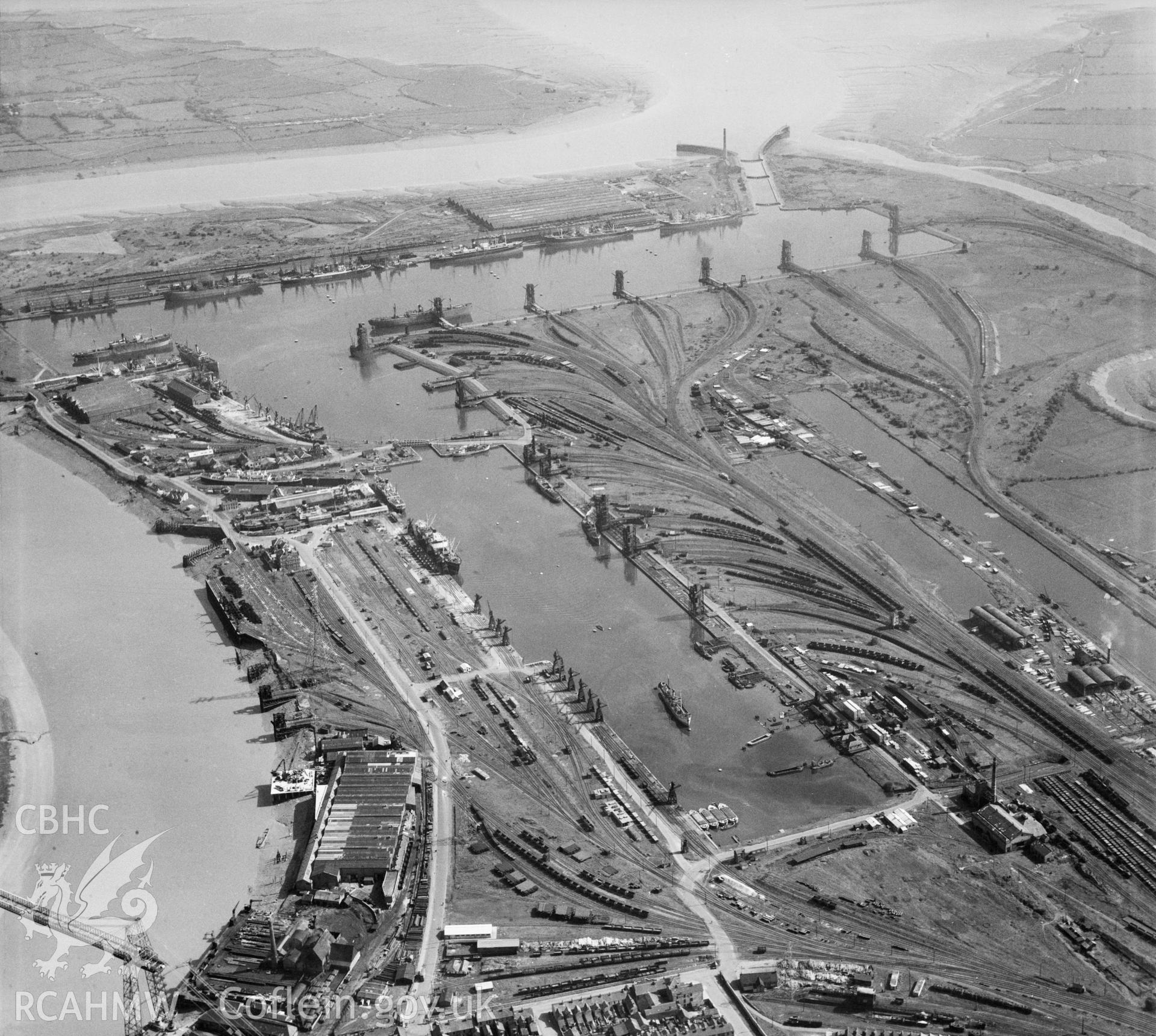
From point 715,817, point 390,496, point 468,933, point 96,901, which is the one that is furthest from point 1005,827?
point 390,496

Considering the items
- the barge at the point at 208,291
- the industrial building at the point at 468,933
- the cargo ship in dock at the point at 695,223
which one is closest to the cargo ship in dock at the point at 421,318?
the barge at the point at 208,291

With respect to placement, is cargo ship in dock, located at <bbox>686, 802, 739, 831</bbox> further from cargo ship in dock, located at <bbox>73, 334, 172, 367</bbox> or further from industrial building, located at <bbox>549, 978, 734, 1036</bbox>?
cargo ship in dock, located at <bbox>73, 334, 172, 367</bbox>

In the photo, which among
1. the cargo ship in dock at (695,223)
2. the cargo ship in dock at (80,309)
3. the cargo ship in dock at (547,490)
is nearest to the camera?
the cargo ship in dock at (547,490)

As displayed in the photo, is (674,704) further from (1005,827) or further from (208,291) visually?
(208,291)

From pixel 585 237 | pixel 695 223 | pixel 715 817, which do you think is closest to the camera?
pixel 715 817

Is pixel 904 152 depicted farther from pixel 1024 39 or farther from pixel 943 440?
pixel 943 440

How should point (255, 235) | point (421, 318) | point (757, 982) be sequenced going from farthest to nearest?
point (255, 235)
point (421, 318)
point (757, 982)

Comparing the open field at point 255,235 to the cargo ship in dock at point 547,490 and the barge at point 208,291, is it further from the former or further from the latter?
the cargo ship in dock at point 547,490
